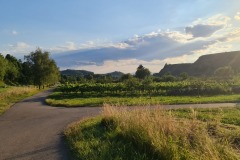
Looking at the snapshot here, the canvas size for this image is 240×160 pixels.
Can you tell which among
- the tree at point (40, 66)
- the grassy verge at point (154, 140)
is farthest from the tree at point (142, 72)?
the grassy verge at point (154, 140)

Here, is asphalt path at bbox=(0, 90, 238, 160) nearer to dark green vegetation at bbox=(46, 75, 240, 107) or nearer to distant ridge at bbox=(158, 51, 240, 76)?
dark green vegetation at bbox=(46, 75, 240, 107)

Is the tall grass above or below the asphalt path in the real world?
above

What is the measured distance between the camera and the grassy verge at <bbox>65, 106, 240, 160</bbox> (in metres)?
7.65

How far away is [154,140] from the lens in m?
8.51

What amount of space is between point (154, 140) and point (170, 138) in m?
0.43

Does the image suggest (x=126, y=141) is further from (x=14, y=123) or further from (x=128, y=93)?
(x=128, y=93)

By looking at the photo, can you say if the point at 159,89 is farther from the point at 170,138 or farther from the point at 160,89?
the point at 170,138

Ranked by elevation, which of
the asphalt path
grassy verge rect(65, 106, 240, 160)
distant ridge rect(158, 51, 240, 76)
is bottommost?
the asphalt path

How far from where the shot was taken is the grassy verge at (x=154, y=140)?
301 inches

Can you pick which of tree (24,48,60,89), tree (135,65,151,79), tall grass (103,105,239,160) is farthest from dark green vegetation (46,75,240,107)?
tree (135,65,151,79)

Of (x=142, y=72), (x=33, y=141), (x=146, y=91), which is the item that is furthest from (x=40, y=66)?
(x=142, y=72)

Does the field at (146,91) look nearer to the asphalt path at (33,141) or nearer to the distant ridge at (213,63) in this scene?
the asphalt path at (33,141)

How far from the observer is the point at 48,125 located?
1620 centimetres

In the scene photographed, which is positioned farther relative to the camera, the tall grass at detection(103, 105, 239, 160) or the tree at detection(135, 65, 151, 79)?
the tree at detection(135, 65, 151, 79)
